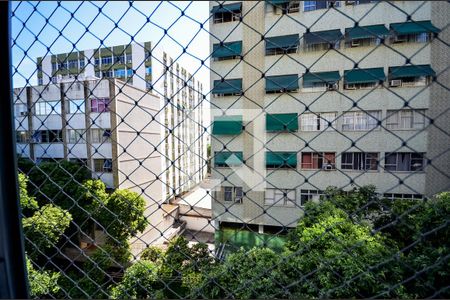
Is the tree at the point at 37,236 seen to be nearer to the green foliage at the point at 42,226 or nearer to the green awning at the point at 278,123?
the green foliage at the point at 42,226

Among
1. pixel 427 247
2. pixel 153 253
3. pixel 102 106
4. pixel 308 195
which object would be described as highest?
pixel 102 106

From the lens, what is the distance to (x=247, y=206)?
228 inches

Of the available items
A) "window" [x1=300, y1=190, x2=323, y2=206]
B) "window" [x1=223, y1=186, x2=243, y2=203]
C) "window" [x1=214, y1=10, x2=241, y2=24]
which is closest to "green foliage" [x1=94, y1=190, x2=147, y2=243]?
"window" [x1=223, y1=186, x2=243, y2=203]

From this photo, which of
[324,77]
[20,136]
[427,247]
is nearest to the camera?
[324,77]

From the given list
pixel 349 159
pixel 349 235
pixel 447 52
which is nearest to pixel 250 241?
pixel 349 159

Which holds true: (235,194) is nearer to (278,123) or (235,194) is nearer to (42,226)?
(278,123)

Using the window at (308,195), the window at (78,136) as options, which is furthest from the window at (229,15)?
the window at (308,195)

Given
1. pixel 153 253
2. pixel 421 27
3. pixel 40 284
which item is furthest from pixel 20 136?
pixel 421 27

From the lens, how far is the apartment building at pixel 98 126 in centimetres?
88

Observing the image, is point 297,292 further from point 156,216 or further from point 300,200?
point 156,216

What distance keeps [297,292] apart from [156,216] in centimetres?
638

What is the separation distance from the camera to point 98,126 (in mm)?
1120

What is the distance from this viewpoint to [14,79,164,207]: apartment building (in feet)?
2.87

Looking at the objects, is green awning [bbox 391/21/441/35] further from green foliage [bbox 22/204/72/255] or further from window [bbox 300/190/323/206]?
window [bbox 300/190/323/206]
